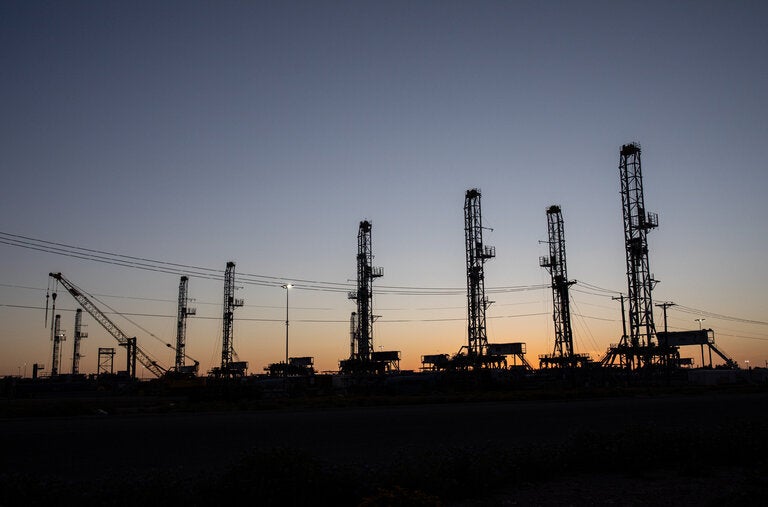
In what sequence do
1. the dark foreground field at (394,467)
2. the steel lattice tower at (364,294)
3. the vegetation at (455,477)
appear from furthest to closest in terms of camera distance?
the steel lattice tower at (364,294), the dark foreground field at (394,467), the vegetation at (455,477)

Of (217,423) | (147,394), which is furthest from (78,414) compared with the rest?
(147,394)

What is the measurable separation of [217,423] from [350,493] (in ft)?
69.2

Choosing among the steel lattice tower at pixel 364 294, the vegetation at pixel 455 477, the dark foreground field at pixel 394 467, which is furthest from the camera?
the steel lattice tower at pixel 364 294

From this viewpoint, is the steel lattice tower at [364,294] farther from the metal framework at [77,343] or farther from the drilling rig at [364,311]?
→ the metal framework at [77,343]

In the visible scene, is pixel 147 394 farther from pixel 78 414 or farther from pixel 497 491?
pixel 497 491

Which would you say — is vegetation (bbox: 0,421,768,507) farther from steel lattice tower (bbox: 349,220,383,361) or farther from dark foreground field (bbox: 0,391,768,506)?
steel lattice tower (bbox: 349,220,383,361)

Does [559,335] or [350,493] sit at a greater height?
[559,335]

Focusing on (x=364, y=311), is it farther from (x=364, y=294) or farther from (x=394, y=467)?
(x=394, y=467)

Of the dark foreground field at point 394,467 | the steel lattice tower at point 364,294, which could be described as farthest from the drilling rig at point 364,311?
the dark foreground field at point 394,467

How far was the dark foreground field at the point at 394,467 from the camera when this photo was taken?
10484mm

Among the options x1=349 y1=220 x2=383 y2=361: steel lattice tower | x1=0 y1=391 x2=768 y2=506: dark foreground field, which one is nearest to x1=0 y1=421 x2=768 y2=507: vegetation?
x1=0 y1=391 x2=768 y2=506: dark foreground field

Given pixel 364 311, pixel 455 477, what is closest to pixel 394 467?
pixel 455 477

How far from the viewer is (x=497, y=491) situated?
40.8 feet

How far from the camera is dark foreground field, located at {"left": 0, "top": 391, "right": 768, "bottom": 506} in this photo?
1048cm
